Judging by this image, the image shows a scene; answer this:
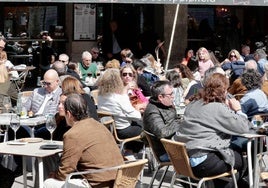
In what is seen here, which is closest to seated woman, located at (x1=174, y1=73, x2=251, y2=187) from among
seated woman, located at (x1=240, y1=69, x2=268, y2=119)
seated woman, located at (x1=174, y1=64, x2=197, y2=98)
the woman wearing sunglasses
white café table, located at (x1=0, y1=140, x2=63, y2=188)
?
white café table, located at (x1=0, y1=140, x2=63, y2=188)

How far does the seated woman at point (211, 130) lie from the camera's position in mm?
6812

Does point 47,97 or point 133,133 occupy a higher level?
point 47,97

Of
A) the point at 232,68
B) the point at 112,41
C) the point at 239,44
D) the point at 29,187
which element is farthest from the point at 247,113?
the point at 239,44

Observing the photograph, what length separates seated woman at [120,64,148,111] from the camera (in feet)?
31.7

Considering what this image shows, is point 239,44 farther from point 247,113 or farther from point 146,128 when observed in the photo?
point 146,128

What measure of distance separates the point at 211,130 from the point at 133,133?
2.23 meters

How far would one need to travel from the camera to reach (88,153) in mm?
5730

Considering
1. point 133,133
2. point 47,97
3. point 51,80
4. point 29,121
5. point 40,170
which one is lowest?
point 133,133

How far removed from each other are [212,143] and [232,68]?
21.3ft

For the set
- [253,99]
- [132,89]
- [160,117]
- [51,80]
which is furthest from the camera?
[132,89]

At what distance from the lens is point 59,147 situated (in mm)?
6508

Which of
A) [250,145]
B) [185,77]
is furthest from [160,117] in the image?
[185,77]

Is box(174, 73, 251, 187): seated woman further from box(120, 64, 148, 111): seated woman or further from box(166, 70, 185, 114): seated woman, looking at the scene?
box(120, 64, 148, 111): seated woman

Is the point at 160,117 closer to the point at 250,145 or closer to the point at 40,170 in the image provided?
the point at 250,145
